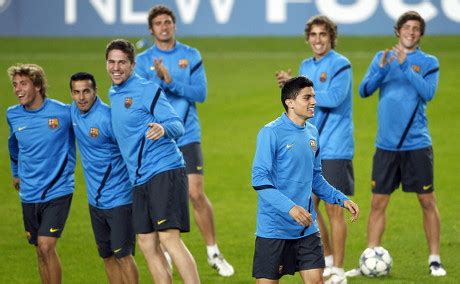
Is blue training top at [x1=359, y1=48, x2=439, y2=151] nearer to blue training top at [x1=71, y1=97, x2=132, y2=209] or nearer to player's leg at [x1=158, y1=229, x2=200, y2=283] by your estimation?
player's leg at [x1=158, y1=229, x2=200, y2=283]

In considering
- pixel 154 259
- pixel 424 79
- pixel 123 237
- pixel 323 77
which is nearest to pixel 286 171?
pixel 154 259

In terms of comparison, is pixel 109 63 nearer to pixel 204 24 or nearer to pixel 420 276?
pixel 420 276

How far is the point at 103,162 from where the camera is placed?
991 cm

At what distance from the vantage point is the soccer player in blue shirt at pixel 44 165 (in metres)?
10.2

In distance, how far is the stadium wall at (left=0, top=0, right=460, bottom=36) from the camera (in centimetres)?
2491

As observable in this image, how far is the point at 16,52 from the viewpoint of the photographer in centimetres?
2612

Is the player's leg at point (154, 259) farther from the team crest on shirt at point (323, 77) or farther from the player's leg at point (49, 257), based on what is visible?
the team crest on shirt at point (323, 77)

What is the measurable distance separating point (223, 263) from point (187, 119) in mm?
1491

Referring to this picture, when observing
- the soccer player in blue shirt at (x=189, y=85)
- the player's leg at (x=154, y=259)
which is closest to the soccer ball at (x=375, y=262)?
the soccer player in blue shirt at (x=189, y=85)

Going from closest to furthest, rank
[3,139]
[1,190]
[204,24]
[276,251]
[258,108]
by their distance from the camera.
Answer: [276,251] < [1,190] < [3,139] < [258,108] < [204,24]

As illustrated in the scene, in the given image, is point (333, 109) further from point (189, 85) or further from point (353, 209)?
point (353, 209)

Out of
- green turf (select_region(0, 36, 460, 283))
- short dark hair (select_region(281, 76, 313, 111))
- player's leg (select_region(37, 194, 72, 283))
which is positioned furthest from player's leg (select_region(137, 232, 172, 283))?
short dark hair (select_region(281, 76, 313, 111))

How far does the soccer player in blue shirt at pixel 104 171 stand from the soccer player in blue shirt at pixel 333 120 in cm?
207

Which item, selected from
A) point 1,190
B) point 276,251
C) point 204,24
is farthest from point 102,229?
point 204,24
